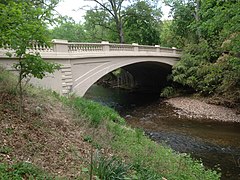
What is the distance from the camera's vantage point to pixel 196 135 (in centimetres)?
978

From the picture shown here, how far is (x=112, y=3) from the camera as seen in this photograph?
21672 mm

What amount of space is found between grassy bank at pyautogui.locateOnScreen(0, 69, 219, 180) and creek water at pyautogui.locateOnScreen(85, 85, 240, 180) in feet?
7.38

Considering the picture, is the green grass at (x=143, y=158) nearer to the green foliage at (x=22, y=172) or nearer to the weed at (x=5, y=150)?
the green foliage at (x=22, y=172)

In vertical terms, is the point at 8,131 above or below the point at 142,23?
below

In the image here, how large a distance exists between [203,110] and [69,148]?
426 inches

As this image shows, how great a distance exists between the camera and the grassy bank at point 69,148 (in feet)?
10.9

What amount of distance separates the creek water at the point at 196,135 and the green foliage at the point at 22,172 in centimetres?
470

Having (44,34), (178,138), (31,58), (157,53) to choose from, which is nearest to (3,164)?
(31,58)

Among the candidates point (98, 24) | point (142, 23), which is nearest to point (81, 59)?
point (98, 24)

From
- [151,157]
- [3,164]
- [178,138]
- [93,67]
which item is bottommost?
[178,138]

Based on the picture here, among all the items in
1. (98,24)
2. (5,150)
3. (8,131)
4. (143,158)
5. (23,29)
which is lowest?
(143,158)

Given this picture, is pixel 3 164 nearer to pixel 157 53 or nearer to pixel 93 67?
pixel 93 67

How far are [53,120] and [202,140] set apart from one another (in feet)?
20.3

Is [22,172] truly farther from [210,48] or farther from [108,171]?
[210,48]
